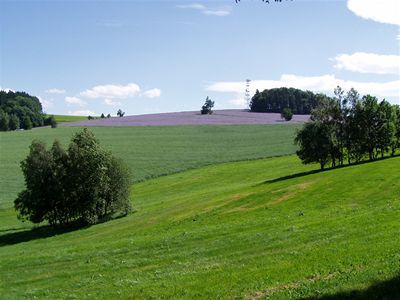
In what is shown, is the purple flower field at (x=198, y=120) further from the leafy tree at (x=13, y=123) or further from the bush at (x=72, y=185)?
the bush at (x=72, y=185)

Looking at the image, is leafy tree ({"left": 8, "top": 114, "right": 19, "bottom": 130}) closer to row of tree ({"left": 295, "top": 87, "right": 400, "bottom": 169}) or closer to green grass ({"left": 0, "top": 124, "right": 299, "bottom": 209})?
green grass ({"left": 0, "top": 124, "right": 299, "bottom": 209})

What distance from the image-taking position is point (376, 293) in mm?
12430

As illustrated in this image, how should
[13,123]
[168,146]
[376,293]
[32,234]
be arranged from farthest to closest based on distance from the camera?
[13,123]
[168,146]
[32,234]
[376,293]

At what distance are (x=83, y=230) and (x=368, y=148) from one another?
41.8 meters

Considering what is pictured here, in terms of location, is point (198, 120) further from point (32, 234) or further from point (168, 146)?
point (32, 234)

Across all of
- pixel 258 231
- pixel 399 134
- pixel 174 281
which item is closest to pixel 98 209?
pixel 258 231

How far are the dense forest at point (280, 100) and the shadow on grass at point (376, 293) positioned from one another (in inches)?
6722

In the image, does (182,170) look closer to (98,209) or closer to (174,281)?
(98,209)

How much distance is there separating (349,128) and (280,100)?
119833 mm

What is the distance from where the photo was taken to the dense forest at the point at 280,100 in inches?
7146

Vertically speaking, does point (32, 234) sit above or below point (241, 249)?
below

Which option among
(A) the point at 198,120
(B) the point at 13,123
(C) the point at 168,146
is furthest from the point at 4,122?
(C) the point at 168,146

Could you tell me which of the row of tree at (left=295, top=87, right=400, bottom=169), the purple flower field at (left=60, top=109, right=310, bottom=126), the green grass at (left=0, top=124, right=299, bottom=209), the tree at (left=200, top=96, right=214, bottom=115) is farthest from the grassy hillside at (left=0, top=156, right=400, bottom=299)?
the tree at (left=200, top=96, right=214, bottom=115)

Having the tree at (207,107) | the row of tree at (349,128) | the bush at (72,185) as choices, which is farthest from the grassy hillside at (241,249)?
the tree at (207,107)
